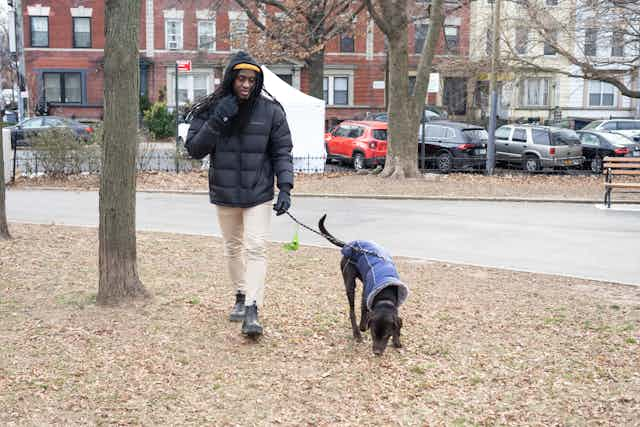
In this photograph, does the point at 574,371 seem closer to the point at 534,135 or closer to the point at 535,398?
the point at 535,398

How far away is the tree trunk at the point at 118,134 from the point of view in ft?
19.7

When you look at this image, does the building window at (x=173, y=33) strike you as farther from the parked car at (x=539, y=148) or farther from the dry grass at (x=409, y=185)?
the dry grass at (x=409, y=185)

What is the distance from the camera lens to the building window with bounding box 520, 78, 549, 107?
47.2 meters

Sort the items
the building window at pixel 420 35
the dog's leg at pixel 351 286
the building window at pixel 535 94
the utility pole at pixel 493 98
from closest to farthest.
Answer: the dog's leg at pixel 351 286, the utility pole at pixel 493 98, the building window at pixel 420 35, the building window at pixel 535 94

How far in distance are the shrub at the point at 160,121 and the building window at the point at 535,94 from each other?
21277 mm

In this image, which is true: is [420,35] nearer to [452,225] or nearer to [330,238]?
[452,225]

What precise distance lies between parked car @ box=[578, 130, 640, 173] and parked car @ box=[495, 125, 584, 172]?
586 millimetres

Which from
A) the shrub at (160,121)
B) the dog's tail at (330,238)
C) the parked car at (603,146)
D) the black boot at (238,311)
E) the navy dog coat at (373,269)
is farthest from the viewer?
the shrub at (160,121)

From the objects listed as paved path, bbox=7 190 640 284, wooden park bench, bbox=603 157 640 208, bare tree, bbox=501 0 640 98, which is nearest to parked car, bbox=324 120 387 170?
bare tree, bbox=501 0 640 98

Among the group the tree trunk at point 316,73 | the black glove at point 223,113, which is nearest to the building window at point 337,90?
the tree trunk at point 316,73

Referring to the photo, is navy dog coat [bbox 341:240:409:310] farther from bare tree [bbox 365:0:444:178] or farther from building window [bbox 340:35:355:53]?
building window [bbox 340:35:355:53]

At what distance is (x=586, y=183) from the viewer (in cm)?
1980

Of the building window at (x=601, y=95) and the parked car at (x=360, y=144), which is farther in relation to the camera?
the building window at (x=601, y=95)

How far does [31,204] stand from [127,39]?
9648 mm
